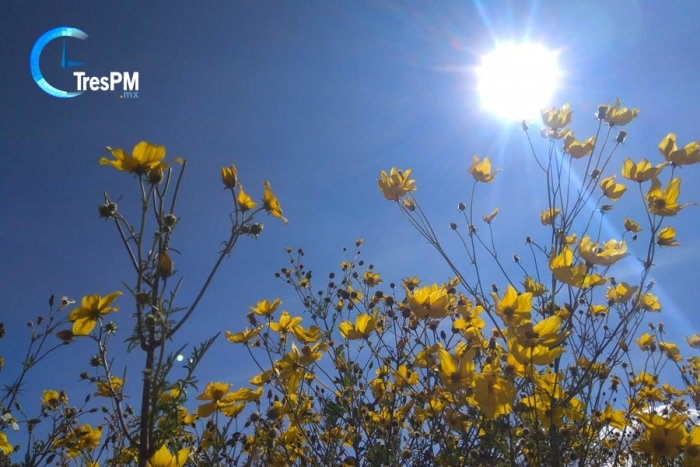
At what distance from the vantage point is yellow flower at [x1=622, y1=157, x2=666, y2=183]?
2.52 m

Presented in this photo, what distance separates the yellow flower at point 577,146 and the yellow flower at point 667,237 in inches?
25.5

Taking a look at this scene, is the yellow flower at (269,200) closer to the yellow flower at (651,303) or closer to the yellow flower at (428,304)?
the yellow flower at (428,304)

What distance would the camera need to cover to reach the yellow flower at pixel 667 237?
8.39ft

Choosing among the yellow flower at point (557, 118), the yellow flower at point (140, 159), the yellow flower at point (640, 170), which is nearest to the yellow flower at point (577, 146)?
the yellow flower at point (557, 118)

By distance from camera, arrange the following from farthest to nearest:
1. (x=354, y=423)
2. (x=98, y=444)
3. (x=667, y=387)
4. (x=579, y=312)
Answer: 1. (x=667, y=387)
2. (x=579, y=312)
3. (x=98, y=444)
4. (x=354, y=423)

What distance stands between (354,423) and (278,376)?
54cm

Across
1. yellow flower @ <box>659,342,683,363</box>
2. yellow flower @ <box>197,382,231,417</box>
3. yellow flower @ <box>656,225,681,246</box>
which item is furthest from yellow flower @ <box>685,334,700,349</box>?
yellow flower @ <box>197,382,231,417</box>

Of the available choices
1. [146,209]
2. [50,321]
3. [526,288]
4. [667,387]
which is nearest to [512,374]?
[526,288]

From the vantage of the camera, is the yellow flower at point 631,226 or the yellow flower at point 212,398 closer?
the yellow flower at point 212,398

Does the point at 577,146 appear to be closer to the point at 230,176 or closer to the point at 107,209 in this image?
the point at 230,176

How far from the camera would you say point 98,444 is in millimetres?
3145

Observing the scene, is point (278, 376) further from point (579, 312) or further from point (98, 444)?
point (579, 312)

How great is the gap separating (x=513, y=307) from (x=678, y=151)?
63.1 inches

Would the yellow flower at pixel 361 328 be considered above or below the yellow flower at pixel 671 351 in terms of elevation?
above
